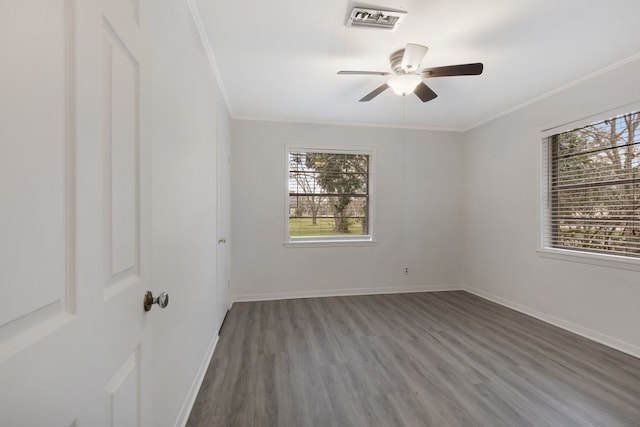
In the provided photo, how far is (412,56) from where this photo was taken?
2062 millimetres

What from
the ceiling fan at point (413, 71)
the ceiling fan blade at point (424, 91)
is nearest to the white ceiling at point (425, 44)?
the ceiling fan at point (413, 71)

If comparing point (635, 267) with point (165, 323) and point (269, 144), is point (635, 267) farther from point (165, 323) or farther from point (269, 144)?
point (269, 144)

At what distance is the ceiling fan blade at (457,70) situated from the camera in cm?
198

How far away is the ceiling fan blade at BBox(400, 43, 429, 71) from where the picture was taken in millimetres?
1979

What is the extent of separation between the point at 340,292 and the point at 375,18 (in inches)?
128

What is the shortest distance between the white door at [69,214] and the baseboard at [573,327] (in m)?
3.59

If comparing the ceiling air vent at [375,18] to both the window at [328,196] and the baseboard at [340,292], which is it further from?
the baseboard at [340,292]

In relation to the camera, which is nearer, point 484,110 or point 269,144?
point 484,110

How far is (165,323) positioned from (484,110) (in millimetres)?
4075

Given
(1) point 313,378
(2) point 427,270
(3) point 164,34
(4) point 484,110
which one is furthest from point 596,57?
(1) point 313,378

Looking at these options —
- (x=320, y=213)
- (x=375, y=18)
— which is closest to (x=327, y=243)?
(x=320, y=213)

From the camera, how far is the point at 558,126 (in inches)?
118

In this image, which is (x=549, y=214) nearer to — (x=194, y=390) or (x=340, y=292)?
Result: (x=340, y=292)

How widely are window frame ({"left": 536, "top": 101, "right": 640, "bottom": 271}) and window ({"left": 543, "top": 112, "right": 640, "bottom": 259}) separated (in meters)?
0.02
